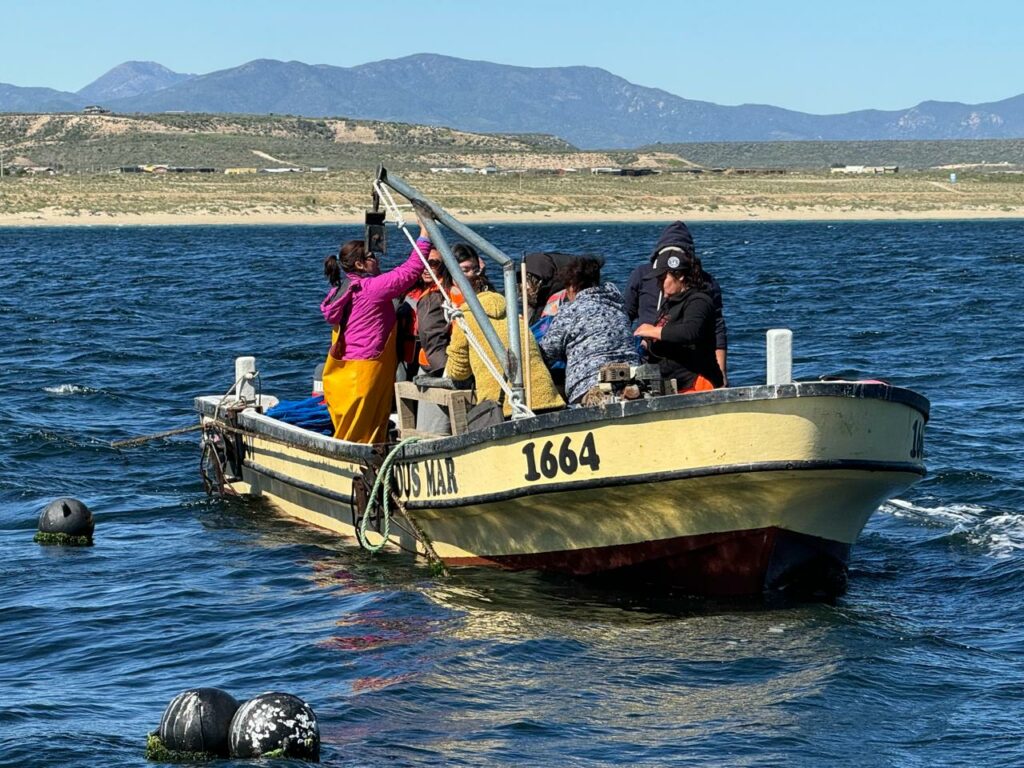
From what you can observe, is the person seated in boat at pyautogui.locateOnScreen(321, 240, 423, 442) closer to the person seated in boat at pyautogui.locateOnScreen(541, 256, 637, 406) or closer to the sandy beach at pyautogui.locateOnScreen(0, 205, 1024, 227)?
the person seated in boat at pyautogui.locateOnScreen(541, 256, 637, 406)

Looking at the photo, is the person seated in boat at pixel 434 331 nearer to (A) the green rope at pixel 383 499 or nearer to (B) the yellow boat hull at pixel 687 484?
(A) the green rope at pixel 383 499

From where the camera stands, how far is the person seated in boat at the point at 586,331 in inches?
440

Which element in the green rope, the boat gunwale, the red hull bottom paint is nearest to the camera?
the boat gunwale

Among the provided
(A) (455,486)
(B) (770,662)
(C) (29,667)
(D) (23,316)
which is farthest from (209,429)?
(D) (23,316)

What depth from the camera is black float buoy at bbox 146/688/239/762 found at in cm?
809

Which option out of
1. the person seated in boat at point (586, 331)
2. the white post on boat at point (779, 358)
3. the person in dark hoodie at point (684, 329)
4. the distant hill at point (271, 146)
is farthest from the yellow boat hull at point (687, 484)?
the distant hill at point (271, 146)

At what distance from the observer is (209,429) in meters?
15.4

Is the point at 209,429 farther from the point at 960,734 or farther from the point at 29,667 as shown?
the point at 960,734

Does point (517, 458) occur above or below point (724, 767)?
above

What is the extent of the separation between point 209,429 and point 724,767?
8342 mm

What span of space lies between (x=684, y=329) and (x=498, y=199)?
95758 mm

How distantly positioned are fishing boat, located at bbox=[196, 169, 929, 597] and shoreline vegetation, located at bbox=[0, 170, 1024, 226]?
84273mm

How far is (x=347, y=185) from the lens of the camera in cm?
11231

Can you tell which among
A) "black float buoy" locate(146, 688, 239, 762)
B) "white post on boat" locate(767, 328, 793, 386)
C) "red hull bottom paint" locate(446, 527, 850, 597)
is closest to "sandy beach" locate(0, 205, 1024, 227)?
"red hull bottom paint" locate(446, 527, 850, 597)
